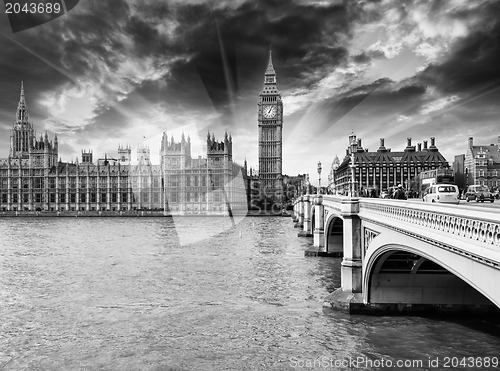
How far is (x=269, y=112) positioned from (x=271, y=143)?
1114cm

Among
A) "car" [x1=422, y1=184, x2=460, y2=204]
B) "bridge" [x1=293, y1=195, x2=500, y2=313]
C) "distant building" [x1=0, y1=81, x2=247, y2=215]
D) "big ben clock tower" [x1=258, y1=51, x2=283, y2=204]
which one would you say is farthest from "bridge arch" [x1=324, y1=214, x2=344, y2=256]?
"big ben clock tower" [x1=258, y1=51, x2=283, y2=204]

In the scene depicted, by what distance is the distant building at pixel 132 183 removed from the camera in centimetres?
13738

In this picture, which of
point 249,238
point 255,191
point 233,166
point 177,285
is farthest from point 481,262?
point 255,191

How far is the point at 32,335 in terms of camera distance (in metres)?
21.5

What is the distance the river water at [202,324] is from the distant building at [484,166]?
202ft

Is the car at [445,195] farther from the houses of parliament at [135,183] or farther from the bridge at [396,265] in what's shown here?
the houses of parliament at [135,183]

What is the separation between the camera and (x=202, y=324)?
895 inches

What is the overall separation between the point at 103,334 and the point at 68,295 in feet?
30.7

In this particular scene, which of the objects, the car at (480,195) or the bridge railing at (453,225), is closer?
the bridge railing at (453,225)

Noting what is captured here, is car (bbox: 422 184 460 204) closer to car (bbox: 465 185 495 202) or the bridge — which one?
the bridge

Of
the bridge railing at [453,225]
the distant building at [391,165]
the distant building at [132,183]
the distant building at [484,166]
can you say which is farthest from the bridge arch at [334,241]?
the distant building at [132,183]

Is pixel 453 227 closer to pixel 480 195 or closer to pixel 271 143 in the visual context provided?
pixel 480 195

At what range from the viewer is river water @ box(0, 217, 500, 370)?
18.1 meters

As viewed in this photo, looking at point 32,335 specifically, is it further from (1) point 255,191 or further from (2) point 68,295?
(1) point 255,191
